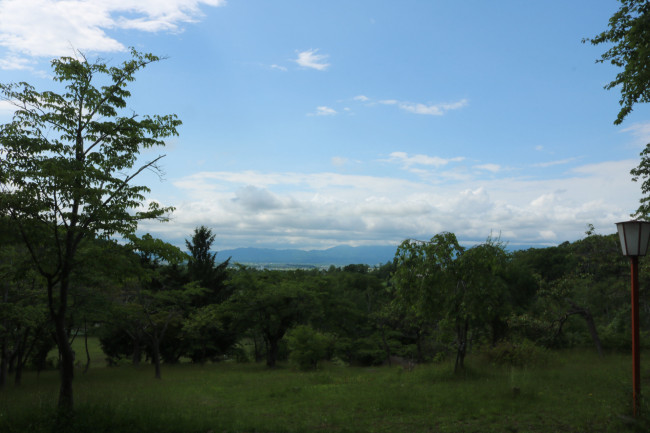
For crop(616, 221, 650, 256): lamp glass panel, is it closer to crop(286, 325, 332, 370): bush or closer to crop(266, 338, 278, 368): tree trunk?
crop(286, 325, 332, 370): bush

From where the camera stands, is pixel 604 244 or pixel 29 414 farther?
pixel 604 244

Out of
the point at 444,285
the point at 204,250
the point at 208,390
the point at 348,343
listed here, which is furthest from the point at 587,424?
the point at 204,250

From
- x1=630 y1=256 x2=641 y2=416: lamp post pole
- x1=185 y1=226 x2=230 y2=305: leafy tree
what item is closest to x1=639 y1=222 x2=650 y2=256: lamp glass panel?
x1=630 y1=256 x2=641 y2=416: lamp post pole

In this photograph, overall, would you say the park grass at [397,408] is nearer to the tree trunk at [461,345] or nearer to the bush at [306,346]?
the tree trunk at [461,345]

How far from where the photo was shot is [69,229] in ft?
29.7

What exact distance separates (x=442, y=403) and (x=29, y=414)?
945 cm

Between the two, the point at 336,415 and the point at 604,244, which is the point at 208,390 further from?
the point at 604,244

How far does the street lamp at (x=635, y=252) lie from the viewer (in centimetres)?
811

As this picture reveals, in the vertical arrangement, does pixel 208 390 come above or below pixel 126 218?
below

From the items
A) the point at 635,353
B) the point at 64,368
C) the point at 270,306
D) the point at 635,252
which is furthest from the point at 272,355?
the point at 635,252

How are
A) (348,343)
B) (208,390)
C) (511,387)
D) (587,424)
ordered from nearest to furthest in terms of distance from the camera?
(587,424), (511,387), (208,390), (348,343)

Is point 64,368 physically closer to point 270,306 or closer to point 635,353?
point 635,353

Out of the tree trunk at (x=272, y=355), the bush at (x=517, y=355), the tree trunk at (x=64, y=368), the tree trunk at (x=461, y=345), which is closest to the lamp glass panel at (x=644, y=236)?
the tree trunk at (x=461, y=345)

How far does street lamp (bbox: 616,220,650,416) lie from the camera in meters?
Result: 8.11
